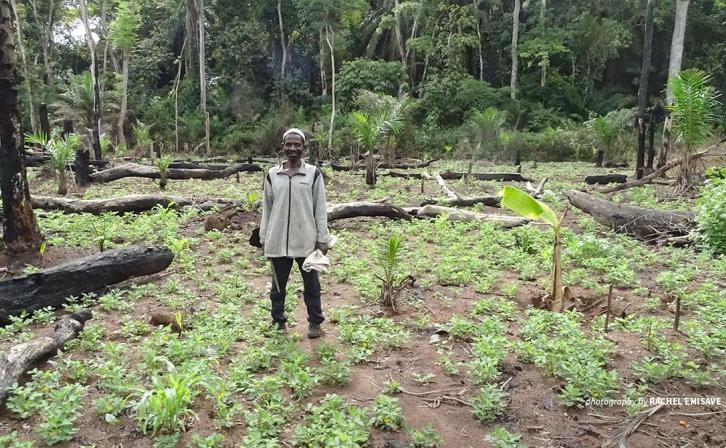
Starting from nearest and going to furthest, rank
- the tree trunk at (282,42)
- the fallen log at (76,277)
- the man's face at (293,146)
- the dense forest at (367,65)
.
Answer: the man's face at (293,146)
the fallen log at (76,277)
the dense forest at (367,65)
the tree trunk at (282,42)

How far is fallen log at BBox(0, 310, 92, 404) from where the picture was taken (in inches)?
139

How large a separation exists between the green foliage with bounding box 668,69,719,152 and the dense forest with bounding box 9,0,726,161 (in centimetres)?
1037

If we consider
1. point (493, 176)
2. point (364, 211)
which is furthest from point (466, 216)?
point (493, 176)

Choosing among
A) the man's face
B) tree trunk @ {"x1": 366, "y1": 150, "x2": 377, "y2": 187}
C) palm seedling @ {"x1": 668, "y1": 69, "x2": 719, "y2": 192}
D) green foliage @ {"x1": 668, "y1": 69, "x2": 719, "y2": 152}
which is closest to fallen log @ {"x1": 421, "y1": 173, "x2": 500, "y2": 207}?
tree trunk @ {"x1": 366, "y1": 150, "x2": 377, "y2": 187}

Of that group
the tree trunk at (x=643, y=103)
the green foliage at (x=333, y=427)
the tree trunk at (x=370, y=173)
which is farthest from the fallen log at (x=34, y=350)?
the tree trunk at (x=643, y=103)

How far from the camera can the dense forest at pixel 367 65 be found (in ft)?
80.4

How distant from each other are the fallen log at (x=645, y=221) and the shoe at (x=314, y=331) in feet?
18.9

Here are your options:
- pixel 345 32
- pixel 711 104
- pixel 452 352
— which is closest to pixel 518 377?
pixel 452 352

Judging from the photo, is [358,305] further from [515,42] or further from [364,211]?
[515,42]

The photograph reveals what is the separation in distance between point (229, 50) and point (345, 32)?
646cm

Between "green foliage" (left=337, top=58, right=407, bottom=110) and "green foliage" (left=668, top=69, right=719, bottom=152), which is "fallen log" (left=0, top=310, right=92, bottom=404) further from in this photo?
"green foliage" (left=337, top=58, right=407, bottom=110)

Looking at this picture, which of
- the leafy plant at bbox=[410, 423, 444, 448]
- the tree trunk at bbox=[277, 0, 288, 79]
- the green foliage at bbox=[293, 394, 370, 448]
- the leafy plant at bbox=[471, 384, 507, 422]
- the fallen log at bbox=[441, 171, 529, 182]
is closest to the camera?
the green foliage at bbox=[293, 394, 370, 448]

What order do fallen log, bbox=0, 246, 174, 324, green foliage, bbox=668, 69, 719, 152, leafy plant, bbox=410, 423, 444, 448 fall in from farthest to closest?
green foliage, bbox=668, 69, 719, 152, fallen log, bbox=0, 246, 174, 324, leafy plant, bbox=410, 423, 444, 448

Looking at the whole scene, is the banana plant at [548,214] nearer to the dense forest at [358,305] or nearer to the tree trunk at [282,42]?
the dense forest at [358,305]
